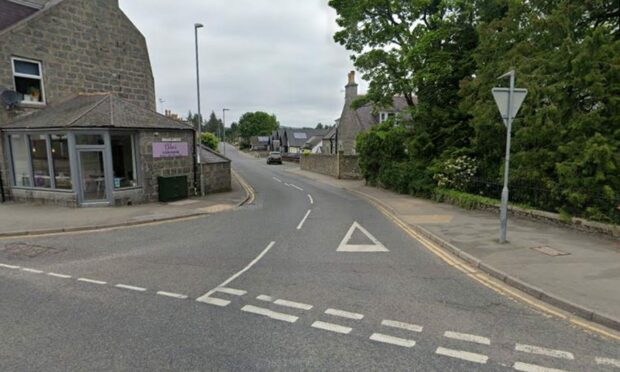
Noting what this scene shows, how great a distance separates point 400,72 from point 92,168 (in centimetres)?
1573

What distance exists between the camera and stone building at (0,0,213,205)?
47.5 feet

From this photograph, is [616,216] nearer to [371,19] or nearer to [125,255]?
[125,255]

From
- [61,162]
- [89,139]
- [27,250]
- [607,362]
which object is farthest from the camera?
[61,162]

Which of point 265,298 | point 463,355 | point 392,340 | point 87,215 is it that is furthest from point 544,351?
point 87,215

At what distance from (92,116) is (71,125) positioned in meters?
1.11

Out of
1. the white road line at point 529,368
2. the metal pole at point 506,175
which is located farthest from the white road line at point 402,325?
the metal pole at point 506,175

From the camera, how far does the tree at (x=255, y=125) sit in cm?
11647

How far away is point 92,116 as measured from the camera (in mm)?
14500

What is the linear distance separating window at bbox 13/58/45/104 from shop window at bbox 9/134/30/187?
1787mm

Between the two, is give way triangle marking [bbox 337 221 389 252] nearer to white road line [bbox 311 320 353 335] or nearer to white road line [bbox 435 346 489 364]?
white road line [bbox 311 320 353 335]

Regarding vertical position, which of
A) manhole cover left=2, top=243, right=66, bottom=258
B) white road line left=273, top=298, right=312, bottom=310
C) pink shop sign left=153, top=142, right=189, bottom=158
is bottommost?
manhole cover left=2, top=243, right=66, bottom=258

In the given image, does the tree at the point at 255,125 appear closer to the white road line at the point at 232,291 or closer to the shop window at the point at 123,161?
the shop window at the point at 123,161

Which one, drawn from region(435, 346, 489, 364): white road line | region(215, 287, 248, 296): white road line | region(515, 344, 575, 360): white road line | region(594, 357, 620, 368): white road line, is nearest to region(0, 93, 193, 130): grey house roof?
region(215, 287, 248, 296): white road line

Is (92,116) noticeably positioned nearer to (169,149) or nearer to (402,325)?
(169,149)
